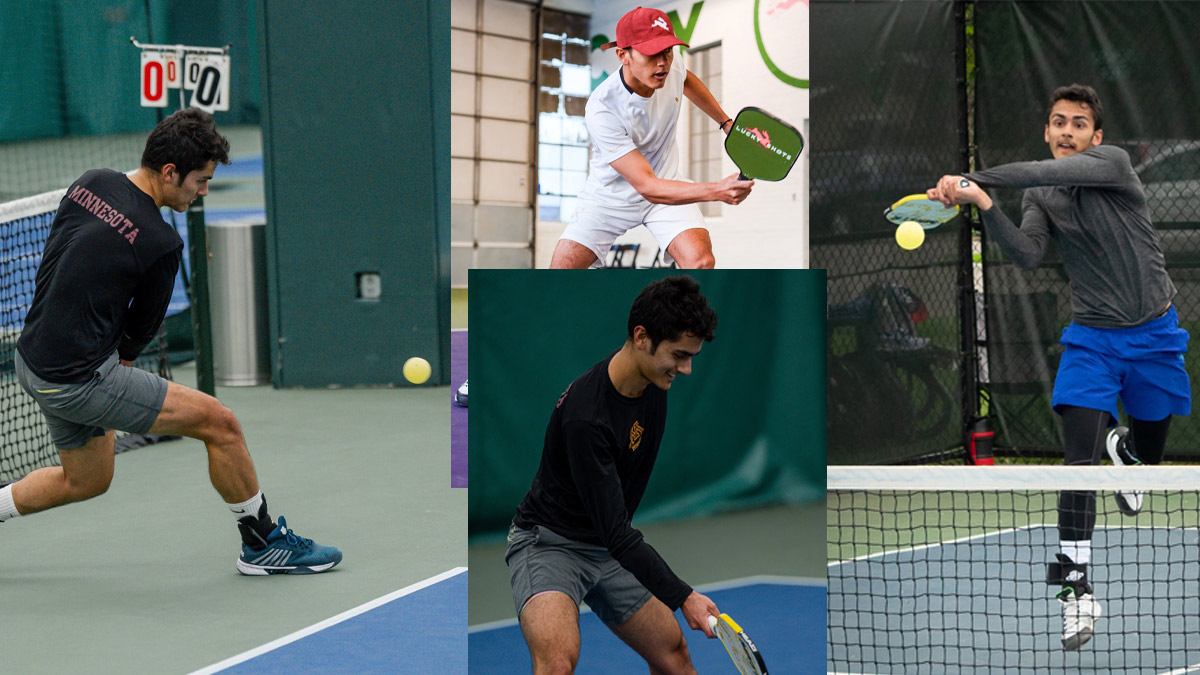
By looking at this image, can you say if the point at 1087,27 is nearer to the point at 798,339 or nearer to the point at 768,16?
the point at 768,16

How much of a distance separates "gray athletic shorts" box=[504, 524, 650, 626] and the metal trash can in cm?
634

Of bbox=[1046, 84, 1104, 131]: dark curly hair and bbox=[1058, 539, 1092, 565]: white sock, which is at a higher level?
bbox=[1046, 84, 1104, 131]: dark curly hair

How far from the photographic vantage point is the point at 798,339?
8.29 ft

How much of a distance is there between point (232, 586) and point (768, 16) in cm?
257

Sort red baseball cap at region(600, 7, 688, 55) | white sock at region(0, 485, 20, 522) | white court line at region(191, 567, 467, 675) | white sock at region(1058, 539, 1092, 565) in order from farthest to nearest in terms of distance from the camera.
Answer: white sock at region(0, 485, 20, 522) → white sock at region(1058, 539, 1092, 565) → white court line at region(191, 567, 467, 675) → red baseball cap at region(600, 7, 688, 55)

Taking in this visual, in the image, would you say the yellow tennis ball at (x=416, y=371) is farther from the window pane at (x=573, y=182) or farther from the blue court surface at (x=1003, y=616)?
the window pane at (x=573, y=182)

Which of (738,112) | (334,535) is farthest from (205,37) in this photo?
(738,112)

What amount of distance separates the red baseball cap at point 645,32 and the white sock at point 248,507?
2.09m

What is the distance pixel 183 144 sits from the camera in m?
3.61

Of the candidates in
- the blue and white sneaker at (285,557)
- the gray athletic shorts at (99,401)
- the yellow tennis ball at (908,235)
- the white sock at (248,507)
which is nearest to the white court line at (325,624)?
the blue and white sneaker at (285,557)

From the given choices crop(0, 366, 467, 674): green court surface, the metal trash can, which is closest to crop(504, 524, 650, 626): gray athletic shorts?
crop(0, 366, 467, 674): green court surface

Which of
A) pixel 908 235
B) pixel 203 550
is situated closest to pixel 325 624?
pixel 203 550

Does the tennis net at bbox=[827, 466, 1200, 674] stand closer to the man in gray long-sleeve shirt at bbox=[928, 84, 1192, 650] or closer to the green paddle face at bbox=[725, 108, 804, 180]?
the man in gray long-sleeve shirt at bbox=[928, 84, 1192, 650]

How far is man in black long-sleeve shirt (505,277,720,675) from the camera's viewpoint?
2393 mm
